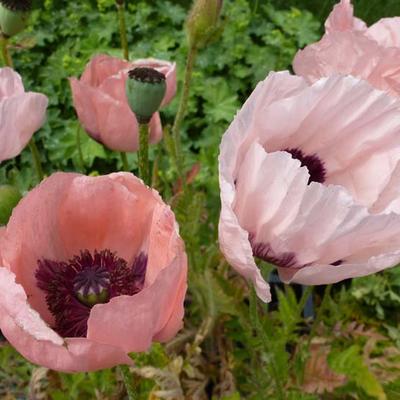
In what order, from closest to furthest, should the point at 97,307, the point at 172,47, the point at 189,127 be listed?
1. the point at 97,307
2. the point at 189,127
3. the point at 172,47

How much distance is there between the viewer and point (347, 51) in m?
0.76

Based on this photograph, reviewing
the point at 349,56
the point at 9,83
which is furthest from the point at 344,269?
the point at 9,83

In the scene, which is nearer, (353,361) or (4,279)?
(4,279)

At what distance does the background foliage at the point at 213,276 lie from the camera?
972mm

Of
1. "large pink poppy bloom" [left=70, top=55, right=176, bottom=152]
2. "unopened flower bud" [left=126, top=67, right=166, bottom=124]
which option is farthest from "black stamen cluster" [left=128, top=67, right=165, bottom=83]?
"large pink poppy bloom" [left=70, top=55, right=176, bottom=152]

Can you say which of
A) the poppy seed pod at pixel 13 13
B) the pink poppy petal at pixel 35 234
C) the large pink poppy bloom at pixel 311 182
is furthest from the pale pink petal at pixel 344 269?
the poppy seed pod at pixel 13 13

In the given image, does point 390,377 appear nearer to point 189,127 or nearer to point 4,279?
point 4,279

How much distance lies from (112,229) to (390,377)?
2.06 ft

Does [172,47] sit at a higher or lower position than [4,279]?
lower

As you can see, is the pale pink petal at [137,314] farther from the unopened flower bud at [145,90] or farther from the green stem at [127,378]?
the unopened flower bud at [145,90]

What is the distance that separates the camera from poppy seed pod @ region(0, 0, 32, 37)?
2.77 feet

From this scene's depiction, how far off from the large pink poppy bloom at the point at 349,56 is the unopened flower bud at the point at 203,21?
0.10 metres

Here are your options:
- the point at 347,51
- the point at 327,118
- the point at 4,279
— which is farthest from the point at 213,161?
the point at 4,279

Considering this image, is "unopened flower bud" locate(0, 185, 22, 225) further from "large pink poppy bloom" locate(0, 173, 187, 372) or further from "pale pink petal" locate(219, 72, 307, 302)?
"pale pink petal" locate(219, 72, 307, 302)
